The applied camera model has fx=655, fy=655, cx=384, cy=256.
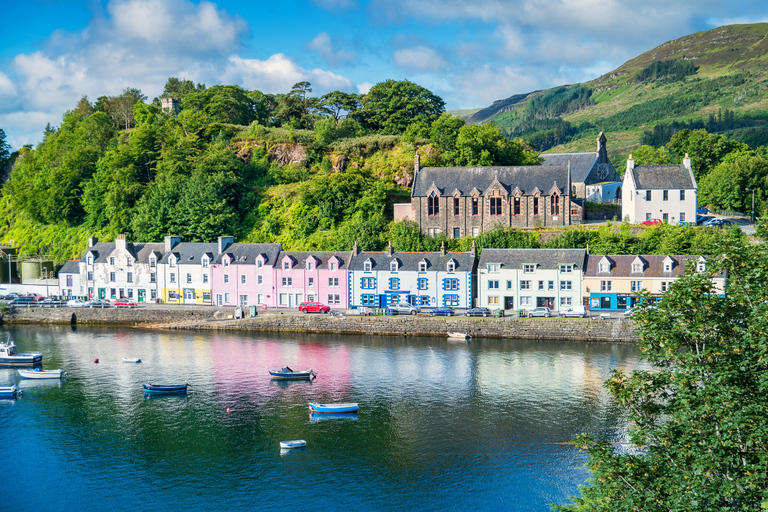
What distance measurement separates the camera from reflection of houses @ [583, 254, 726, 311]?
5647 cm

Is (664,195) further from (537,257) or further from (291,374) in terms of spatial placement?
(291,374)

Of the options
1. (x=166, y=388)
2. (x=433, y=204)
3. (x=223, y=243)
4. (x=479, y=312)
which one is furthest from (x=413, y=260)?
(x=166, y=388)

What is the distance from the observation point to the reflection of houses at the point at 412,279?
61.0 metres

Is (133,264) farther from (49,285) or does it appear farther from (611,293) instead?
(611,293)

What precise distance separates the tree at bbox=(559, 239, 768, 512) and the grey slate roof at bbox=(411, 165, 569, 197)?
53.8 metres

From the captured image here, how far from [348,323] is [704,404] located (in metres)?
44.9

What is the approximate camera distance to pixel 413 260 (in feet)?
205

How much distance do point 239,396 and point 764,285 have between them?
1243 inches

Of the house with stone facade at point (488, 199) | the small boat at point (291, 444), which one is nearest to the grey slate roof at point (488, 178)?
the house with stone facade at point (488, 199)

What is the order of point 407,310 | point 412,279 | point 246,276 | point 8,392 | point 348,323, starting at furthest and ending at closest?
point 246,276, point 412,279, point 407,310, point 348,323, point 8,392

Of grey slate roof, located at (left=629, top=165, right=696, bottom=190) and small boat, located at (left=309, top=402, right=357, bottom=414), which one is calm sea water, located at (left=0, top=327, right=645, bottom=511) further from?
grey slate roof, located at (left=629, top=165, right=696, bottom=190)

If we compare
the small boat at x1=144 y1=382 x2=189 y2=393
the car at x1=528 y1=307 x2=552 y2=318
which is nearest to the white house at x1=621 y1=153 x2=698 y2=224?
the car at x1=528 y1=307 x2=552 y2=318

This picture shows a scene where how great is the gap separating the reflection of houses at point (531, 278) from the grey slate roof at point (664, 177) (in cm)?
1403

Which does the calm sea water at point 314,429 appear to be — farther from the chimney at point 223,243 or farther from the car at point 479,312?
the chimney at point 223,243
